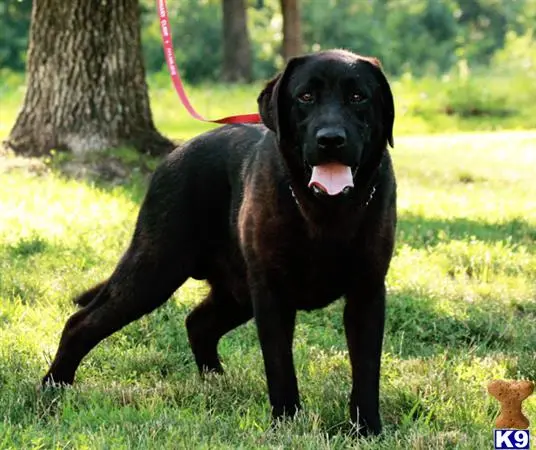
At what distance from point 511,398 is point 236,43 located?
29068 millimetres

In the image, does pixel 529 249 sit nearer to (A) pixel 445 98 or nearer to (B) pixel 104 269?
(B) pixel 104 269

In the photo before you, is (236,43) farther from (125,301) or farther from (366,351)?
(366,351)

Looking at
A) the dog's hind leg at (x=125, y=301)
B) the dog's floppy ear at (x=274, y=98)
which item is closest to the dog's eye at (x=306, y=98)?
the dog's floppy ear at (x=274, y=98)

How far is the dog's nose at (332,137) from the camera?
387 cm

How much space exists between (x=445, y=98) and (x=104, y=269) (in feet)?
52.1

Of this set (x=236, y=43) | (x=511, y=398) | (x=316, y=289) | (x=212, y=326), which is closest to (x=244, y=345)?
(x=212, y=326)

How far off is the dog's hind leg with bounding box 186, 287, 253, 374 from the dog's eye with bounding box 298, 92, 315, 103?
1515 mm

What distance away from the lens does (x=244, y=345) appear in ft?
19.2

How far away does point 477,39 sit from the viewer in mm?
69500

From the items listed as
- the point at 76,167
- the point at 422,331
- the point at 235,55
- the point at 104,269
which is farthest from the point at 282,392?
the point at 235,55

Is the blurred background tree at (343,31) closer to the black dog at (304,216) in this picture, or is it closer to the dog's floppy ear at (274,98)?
the black dog at (304,216)

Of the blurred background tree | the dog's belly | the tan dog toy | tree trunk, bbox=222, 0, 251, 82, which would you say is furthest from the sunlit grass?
the blurred background tree

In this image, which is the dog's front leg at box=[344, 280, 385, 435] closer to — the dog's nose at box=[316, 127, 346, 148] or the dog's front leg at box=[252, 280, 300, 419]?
the dog's front leg at box=[252, 280, 300, 419]

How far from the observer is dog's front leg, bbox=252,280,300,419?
14.1 ft
